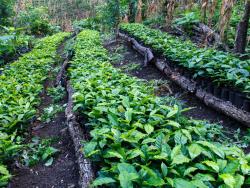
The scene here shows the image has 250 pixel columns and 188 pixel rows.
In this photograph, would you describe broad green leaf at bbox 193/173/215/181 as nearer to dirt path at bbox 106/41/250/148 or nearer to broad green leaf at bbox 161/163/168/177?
broad green leaf at bbox 161/163/168/177

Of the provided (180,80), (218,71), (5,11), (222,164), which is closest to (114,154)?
(222,164)

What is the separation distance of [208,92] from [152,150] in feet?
9.08

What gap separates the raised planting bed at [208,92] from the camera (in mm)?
4023

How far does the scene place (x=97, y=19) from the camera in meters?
20.2

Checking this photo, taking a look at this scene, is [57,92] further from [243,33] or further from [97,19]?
[97,19]

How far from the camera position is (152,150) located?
234 cm

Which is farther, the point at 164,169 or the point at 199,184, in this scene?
the point at 164,169

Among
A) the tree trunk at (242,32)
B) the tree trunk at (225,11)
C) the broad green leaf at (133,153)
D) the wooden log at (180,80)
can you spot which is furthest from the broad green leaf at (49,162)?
the tree trunk at (242,32)

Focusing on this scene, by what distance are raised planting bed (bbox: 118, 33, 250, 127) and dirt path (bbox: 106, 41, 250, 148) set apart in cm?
12

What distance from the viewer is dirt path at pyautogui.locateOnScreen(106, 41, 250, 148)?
171 inches

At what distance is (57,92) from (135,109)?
3.18 m

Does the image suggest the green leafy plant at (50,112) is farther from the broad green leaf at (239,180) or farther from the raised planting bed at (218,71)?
the broad green leaf at (239,180)

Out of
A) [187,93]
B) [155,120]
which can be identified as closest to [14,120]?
[155,120]

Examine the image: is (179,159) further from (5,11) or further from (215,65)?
(5,11)
